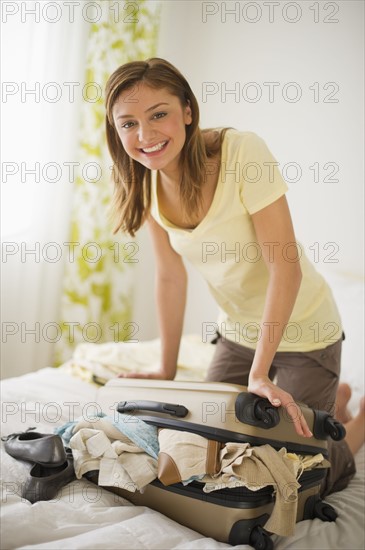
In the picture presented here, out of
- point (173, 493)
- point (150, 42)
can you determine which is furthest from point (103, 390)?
point (150, 42)

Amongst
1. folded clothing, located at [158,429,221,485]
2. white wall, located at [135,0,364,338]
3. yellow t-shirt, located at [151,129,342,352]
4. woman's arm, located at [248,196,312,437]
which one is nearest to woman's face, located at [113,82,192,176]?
yellow t-shirt, located at [151,129,342,352]

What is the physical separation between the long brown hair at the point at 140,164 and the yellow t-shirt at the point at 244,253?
0.15 feet

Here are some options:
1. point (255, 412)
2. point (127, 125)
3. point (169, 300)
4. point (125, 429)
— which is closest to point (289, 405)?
point (255, 412)

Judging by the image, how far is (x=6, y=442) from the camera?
4.49 ft

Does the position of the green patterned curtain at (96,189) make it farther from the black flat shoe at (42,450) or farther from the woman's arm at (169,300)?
the black flat shoe at (42,450)

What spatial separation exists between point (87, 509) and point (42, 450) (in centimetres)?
17

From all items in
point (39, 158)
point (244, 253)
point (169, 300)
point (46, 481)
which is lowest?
point (46, 481)

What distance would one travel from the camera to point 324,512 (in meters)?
1.31

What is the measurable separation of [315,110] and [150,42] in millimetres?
1045

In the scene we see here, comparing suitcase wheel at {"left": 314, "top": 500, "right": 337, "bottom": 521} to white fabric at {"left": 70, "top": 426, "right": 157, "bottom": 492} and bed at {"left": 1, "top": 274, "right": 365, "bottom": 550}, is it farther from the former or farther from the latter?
white fabric at {"left": 70, "top": 426, "right": 157, "bottom": 492}

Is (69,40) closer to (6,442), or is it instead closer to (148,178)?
(148,178)

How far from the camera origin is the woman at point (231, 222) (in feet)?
4.60

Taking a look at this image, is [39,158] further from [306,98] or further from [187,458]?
[187,458]

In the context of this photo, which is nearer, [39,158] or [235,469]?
[235,469]
